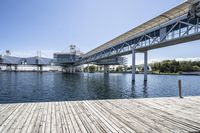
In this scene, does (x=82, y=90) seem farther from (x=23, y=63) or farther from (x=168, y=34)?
(x=23, y=63)

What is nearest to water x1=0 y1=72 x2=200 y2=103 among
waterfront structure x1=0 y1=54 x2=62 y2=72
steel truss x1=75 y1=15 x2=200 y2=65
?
steel truss x1=75 y1=15 x2=200 y2=65

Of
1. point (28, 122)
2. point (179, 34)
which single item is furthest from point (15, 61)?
point (28, 122)

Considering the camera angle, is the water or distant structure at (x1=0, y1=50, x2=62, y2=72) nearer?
the water

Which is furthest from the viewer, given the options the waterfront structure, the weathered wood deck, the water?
the waterfront structure

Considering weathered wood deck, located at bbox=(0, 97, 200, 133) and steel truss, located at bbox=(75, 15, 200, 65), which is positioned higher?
steel truss, located at bbox=(75, 15, 200, 65)

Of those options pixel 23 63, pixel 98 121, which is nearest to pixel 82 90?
pixel 98 121

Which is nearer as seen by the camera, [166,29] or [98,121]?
[98,121]

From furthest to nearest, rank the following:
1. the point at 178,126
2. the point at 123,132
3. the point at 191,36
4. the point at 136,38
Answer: the point at 136,38, the point at 191,36, the point at 178,126, the point at 123,132

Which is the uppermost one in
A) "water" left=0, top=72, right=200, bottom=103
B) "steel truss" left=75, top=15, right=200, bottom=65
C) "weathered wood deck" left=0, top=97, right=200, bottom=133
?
"steel truss" left=75, top=15, right=200, bottom=65

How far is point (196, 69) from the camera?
113 metres

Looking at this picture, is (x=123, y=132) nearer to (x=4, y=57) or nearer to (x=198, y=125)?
(x=198, y=125)

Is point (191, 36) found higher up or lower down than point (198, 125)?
higher up

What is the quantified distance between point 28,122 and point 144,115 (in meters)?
4.82

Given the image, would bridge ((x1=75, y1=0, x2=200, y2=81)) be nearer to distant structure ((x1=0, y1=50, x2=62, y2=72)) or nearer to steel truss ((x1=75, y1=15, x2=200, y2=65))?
steel truss ((x1=75, y1=15, x2=200, y2=65))
